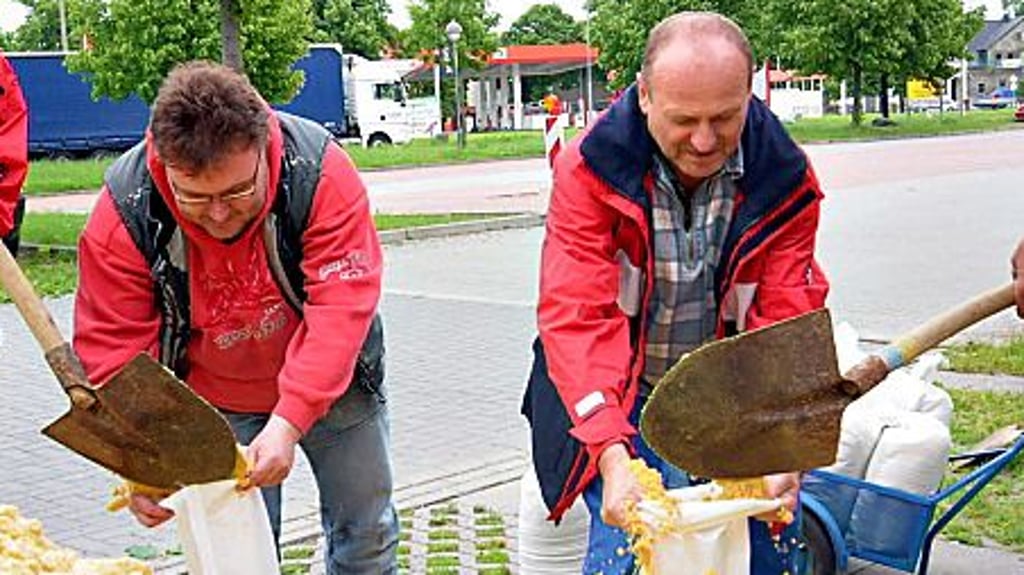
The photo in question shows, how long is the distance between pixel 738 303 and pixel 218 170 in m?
1.09

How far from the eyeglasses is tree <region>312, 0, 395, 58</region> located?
55343mm

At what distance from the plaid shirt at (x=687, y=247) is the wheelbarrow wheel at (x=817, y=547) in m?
1.23

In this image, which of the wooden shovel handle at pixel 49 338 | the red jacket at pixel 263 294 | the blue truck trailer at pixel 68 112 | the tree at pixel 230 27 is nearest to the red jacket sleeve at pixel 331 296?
the red jacket at pixel 263 294

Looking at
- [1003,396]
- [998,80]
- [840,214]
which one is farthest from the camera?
[998,80]

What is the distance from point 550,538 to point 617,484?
130 centimetres

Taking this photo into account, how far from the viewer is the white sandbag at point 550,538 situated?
400cm

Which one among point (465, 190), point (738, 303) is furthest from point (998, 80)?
point (738, 303)

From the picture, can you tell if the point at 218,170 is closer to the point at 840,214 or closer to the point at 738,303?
the point at 738,303

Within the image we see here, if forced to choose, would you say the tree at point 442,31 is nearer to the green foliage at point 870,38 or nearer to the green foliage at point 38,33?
the green foliage at point 870,38

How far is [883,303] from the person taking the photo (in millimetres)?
9703

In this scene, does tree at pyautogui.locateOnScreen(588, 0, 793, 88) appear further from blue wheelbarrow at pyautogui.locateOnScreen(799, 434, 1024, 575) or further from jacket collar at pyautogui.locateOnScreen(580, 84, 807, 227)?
jacket collar at pyautogui.locateOnScreen(580, 84, 807, 227)

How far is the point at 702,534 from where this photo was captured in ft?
9.29

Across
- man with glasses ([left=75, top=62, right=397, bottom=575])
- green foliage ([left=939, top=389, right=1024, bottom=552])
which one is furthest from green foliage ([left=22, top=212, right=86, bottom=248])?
man with glasses ([left=75, top=62, right=397, bottom=575])

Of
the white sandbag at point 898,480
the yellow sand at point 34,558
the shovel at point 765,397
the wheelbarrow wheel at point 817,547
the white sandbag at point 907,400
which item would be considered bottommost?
the wheelbarrow wheel at point 817,547
